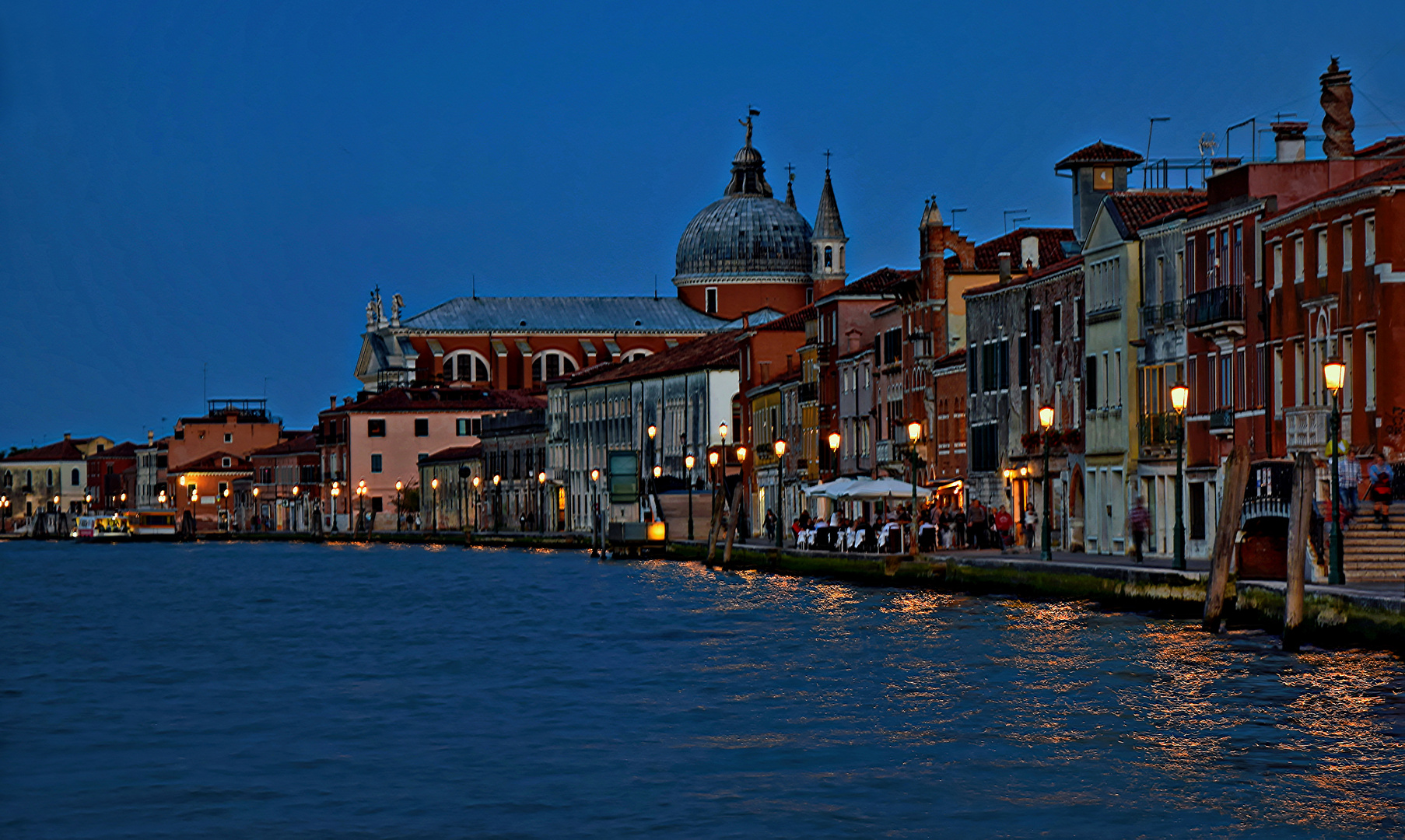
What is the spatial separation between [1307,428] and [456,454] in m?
94.7

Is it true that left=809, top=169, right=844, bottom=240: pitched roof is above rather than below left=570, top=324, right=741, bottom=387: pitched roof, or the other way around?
above

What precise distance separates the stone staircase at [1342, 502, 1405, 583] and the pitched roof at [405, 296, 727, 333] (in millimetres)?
111733

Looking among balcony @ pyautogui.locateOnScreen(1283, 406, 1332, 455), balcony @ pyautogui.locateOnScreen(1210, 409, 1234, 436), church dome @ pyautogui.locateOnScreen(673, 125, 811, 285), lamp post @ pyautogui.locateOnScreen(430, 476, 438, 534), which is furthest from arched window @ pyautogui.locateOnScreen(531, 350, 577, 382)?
balcony @ pyautogui.locateOnScreen(1283, 406, 1332, 455)

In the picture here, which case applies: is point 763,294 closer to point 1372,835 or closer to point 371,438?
Answer: point 371,438

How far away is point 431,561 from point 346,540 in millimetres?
40613

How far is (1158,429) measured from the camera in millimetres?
48156

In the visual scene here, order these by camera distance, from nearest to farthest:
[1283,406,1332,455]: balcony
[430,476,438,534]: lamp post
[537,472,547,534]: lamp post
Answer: [1283,406,1332,455]: balcony → [537,472,547,534]: lamp post → [430,476,438,534]: lamp post

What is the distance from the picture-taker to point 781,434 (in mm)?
84250

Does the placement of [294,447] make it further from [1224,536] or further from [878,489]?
[1224,536]

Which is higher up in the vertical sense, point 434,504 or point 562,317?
point 562,317

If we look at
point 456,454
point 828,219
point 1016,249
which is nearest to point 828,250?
point 828,219

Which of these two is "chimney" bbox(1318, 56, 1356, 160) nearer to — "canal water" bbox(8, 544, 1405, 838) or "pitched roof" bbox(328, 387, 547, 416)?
"canal water" bbox(8, 544, 1405, 838)

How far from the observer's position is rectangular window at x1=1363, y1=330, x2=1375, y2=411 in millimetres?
37250

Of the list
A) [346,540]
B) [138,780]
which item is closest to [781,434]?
[346,540]
